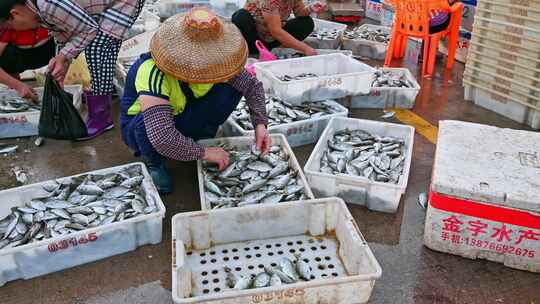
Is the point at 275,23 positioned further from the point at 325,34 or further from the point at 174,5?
the point at 174,5

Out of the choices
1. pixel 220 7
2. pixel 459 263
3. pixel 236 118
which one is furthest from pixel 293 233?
pixel 220 7

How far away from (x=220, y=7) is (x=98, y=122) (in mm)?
3519

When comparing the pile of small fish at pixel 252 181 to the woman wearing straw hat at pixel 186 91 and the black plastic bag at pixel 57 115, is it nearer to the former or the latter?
the woman wearing straw hat at pixel 186 91

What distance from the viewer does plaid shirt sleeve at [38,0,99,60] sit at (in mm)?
3418

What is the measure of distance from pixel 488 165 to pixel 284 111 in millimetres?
1762

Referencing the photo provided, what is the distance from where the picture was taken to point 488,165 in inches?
102

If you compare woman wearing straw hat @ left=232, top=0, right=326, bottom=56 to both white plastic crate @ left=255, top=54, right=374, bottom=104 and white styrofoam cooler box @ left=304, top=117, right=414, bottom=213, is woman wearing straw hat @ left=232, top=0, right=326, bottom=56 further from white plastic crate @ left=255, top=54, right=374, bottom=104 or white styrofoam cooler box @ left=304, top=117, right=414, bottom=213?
white styrofoam cooler box @ left=304, top=117, right=414, bottom=213

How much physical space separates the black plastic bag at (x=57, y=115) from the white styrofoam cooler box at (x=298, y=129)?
1.17 meters

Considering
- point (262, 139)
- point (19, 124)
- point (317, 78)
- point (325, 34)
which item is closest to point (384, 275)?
point (262, 139)

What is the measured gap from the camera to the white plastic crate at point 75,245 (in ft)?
8.06

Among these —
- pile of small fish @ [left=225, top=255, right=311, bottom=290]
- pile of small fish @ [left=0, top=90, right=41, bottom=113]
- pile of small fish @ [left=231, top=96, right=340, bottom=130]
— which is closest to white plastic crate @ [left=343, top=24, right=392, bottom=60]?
pile of small fish @ [left=231, top=96, right=340, bottom=130]

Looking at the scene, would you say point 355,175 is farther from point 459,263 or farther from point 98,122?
point 98,122

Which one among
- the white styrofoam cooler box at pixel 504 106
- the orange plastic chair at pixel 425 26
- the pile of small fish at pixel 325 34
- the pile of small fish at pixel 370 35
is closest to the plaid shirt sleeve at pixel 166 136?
the white styrofoam cooler box at pixel 504 106

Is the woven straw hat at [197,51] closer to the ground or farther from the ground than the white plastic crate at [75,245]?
farther from the ground
